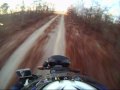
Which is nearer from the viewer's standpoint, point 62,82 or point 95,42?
point 62,82

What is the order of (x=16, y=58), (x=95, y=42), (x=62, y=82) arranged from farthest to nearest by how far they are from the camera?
(x=95, y=42), (x=16, y=58), (x=62, y=82)

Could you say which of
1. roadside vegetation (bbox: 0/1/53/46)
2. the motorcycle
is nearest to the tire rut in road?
roadside vegetation (bbox: 0/1/53/46)

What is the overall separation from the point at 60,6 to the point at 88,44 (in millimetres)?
341

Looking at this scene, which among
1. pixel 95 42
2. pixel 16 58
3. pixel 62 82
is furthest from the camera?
pixel 95 42

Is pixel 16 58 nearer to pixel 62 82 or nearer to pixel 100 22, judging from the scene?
pixel 100 22

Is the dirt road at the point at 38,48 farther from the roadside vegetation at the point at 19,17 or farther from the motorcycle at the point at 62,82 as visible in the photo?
the motorcycle at the point at 62,82

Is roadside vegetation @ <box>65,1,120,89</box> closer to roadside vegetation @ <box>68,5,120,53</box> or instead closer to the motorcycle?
roadside vegetation @ <box>68,5,120,53</box>

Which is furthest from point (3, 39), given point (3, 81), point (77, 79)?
point (77, 79)

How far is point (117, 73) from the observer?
2.79 m

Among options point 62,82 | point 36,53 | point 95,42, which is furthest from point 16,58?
point 62,82

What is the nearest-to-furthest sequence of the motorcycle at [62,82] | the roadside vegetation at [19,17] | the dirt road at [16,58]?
the motorcycle at [62,82], the dirt road at [16,58], the roadside vegetation at [19,17]

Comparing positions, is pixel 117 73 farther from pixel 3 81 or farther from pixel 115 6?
pixel 3 81

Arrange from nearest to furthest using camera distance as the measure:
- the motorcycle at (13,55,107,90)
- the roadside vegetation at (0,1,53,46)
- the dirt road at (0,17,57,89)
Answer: the motorcycle at (13,55,107,90) < the dirt road at (0,17,57,89) < the roadside vegetation at (0,1,53,46)

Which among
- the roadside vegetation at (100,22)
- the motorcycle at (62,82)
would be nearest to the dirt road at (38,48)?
the roadside vegetation at (100,22)
